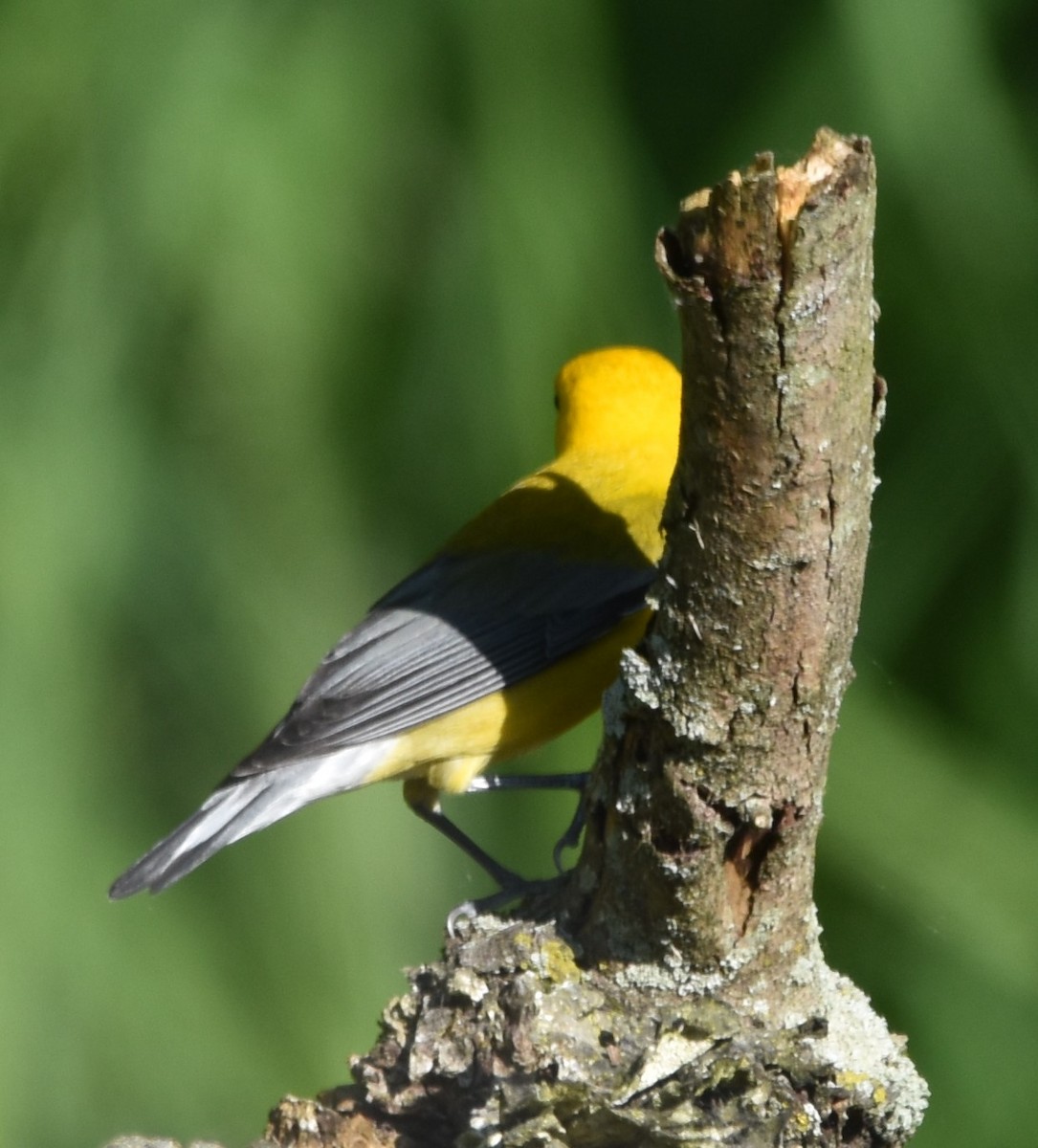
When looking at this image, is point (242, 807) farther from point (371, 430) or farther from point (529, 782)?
Answer: point (371, 430)

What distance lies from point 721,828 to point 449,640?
4.14ft

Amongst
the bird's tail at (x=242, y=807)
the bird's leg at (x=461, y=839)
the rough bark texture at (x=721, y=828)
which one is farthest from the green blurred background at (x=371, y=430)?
the rough bark texture at (x=721, y=828)

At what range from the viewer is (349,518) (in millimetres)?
3613

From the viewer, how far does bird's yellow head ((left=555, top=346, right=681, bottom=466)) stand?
3406mm

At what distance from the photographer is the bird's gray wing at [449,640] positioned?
9.62 feet

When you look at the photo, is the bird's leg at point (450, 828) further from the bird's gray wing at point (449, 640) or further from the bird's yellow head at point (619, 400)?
the bird's yellow head at point (619, 400)

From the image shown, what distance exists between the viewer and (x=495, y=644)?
314cm

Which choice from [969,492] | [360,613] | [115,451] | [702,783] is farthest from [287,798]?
[969,492]

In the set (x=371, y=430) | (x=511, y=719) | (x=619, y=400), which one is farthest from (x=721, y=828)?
(x=371, y=430)

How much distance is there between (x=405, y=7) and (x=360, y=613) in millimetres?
1442

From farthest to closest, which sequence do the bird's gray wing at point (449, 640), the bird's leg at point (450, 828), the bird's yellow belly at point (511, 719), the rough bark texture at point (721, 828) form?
the bird's leg at point (450, 828)
the bird's yellow belly at point (511, 719)
the bird's gray wing at point (449, 640)
the rough bark texture at point (721, 828)

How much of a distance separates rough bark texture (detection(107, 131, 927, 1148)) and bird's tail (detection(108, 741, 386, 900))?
0.66 m

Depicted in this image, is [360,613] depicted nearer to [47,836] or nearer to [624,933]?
[47,836]

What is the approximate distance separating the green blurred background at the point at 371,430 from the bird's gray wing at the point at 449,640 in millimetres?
375
